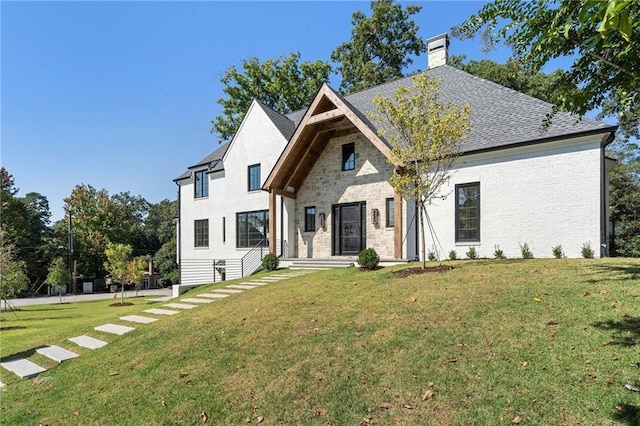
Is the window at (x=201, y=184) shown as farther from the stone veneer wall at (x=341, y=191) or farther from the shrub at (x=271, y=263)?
the shrub at (x=271, y=263)

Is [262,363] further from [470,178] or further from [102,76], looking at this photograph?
[102,76]

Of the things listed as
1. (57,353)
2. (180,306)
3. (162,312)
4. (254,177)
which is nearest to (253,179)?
(254,177)

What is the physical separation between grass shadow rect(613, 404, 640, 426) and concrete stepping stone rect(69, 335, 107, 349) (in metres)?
8.22

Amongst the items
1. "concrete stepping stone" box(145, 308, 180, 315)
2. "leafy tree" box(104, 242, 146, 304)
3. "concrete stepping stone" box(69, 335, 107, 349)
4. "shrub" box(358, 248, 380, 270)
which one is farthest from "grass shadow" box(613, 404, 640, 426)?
"leafy tree" box(104, 242, 146, 304)

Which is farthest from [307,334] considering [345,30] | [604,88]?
[345,30]

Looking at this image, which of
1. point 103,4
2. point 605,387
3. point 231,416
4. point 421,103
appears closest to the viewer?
point 605,387

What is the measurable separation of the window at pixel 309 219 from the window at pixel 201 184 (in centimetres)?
767

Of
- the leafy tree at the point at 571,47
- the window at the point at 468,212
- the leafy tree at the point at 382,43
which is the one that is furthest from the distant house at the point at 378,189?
the leafy tree at the point at 382,43

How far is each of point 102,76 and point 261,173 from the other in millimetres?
7950

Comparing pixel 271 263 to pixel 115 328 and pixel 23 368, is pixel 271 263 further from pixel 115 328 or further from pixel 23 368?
pixel 23 368

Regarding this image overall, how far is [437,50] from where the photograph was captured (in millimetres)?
18156

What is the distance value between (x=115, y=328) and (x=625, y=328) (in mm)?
9660

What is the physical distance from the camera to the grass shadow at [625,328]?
4.16m

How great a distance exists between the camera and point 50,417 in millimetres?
4488
